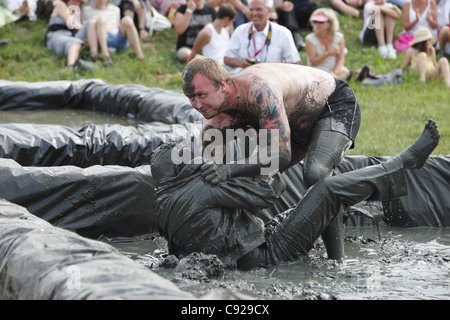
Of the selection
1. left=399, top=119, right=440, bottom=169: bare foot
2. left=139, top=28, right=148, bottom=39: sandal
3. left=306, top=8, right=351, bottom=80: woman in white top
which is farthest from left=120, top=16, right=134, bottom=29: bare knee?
left=399, top=119, right=440, bottom=169: bare foot

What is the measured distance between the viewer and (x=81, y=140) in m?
6.09

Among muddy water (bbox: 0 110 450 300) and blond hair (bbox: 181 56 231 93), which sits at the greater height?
blond hair (bbox: 181 56 231 93)

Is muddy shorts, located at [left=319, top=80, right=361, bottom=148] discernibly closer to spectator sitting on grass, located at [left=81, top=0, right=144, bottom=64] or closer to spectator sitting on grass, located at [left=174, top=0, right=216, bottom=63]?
spectator sitting on grass, located at [left=174, top=0, right=216, bottom=63]

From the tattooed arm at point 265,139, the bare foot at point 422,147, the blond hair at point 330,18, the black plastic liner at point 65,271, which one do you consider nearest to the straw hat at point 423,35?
the blond hair at point 330,18

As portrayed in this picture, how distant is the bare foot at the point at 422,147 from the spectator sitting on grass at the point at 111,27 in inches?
302

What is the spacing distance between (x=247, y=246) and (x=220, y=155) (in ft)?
1.98

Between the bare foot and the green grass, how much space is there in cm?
268

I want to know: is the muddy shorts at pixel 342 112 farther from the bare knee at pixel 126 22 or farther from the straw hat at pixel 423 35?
the bare knee at pixel 126 22

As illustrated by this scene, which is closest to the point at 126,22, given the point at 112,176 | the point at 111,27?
the point at 111,27

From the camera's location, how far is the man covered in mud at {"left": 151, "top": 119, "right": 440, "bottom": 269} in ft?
13.7

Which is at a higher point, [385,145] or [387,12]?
[387,12]

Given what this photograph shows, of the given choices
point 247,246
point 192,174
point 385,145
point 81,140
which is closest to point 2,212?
point 192,174
